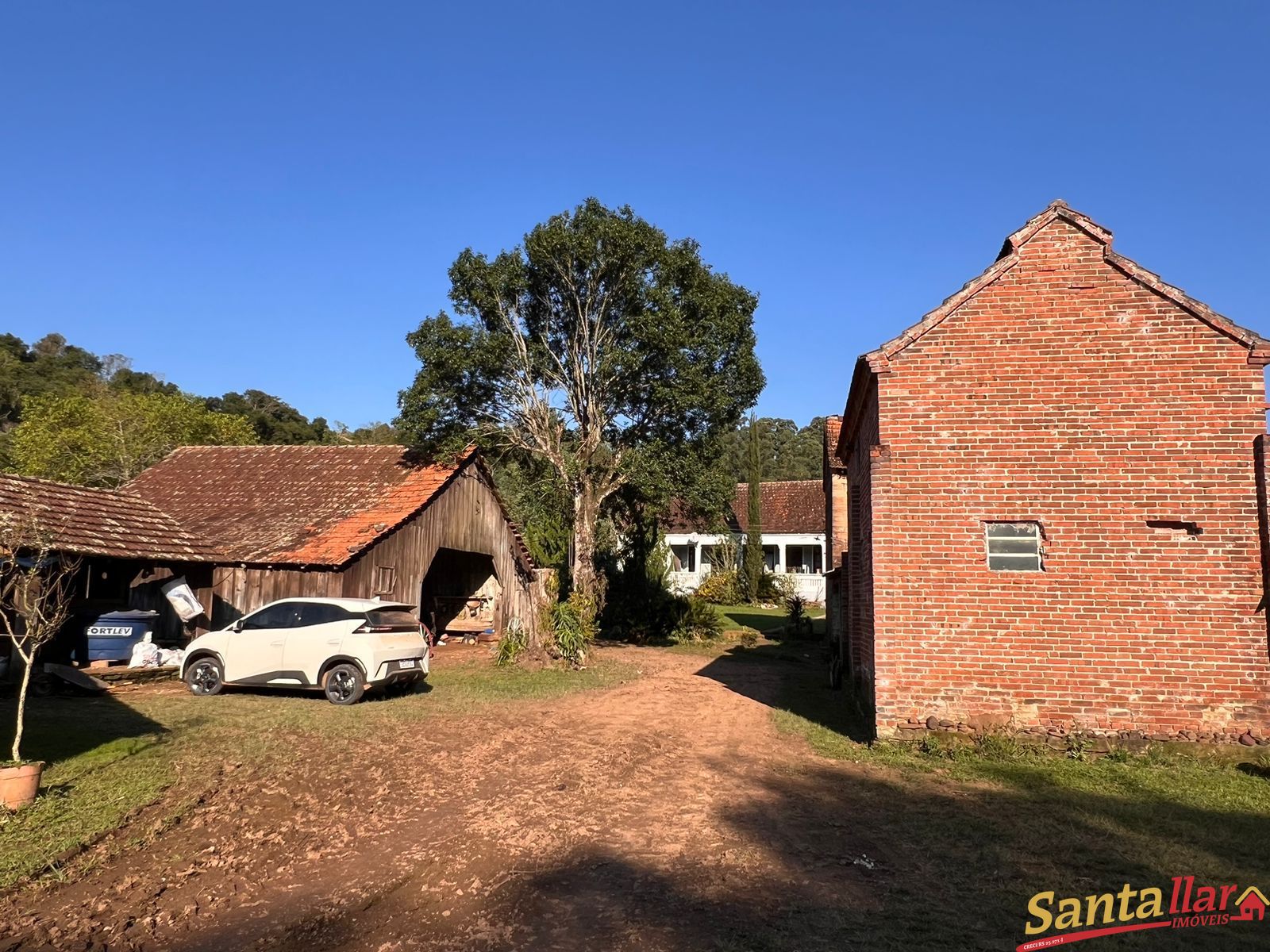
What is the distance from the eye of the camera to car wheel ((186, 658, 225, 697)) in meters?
13.2

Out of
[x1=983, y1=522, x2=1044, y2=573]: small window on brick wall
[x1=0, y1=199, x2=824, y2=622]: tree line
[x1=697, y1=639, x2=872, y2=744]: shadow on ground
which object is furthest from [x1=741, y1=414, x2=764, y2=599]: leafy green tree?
[x1=983, y1=522, x2=1044, y2=573]: small window on brick wall

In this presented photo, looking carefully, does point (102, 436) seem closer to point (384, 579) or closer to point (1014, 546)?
point (384, 579)

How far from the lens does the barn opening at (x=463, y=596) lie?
23250 millimetres

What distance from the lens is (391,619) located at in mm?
Answer: 13219

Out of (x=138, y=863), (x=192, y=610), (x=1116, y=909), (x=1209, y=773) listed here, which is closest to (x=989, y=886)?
(x=1116, y=909)

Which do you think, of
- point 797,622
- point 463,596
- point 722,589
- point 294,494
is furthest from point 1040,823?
point 722,589

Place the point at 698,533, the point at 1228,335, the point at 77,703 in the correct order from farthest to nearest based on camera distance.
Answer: the point at 698,533, the point at 77,703, the point at 1228,335

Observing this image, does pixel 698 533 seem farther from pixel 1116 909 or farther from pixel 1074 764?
pixel 1116 909

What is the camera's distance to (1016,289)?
10.0 m

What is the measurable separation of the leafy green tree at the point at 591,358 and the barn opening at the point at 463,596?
3574 millimetres

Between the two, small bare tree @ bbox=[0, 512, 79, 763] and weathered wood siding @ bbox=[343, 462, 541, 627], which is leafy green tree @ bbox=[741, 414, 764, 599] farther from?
small bare tree @ bbox=[0, 512, 79, 763]

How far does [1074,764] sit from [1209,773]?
4.21 ft

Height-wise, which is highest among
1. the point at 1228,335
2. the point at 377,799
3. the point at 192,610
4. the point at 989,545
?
the point at 1228,335

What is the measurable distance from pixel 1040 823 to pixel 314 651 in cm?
1064
